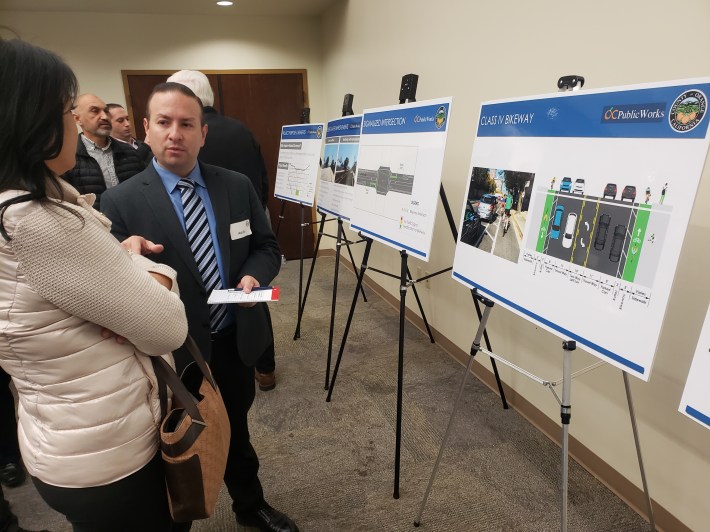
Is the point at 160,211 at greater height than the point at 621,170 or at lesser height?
lesser

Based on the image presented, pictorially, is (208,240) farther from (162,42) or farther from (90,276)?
(162,42)

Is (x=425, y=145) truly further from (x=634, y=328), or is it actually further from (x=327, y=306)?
(x=327, y=306)

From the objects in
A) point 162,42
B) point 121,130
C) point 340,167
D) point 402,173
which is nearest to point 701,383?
point 402,173

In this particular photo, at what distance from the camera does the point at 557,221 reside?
1.19 meters

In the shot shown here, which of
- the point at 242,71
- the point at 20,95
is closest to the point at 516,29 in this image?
the point at 20,95

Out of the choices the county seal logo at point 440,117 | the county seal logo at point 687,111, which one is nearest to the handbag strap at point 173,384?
the county seal logo at point 687,111

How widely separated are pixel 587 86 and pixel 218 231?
1.53m

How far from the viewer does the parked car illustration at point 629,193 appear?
102 centimetres

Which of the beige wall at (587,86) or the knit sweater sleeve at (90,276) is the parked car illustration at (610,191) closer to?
the beige wall at (587,86)

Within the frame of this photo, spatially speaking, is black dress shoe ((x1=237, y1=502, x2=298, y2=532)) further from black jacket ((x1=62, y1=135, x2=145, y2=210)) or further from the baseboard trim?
black jacket ((x1=62, y1=135, x2=145, y2=210))

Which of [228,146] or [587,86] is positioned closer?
[587,86]

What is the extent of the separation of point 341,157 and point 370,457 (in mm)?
1713

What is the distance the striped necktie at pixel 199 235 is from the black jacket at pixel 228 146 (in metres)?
1.18

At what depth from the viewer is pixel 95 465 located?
31.7 inches
